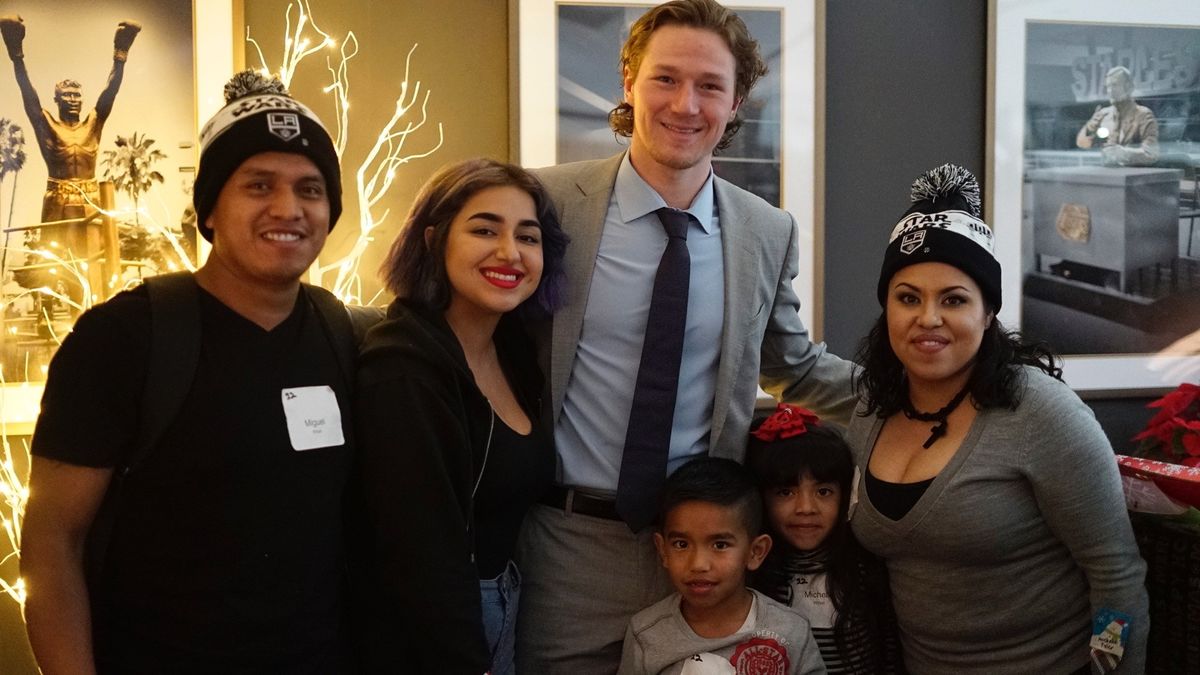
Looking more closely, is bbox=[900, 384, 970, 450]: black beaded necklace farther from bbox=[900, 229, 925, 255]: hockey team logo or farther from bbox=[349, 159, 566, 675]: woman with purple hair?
bbox=[349, 159, 566, 675]: woman with purple hair

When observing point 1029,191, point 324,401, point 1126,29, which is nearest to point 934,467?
point 324,401

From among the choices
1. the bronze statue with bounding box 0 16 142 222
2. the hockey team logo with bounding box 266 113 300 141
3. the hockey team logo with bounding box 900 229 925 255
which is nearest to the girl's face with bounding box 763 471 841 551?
the hockey team logo with bounding box 900 229 925 255

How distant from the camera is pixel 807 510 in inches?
82.0

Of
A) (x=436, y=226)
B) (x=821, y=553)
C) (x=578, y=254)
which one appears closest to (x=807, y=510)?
(x=821, y=553)

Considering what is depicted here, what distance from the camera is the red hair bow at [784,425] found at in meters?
2.13

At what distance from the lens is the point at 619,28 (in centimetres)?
300

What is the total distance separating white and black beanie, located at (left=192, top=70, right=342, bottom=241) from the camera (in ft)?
4.99

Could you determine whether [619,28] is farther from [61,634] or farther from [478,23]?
[61,634]

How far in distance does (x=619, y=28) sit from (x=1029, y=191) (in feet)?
4.84

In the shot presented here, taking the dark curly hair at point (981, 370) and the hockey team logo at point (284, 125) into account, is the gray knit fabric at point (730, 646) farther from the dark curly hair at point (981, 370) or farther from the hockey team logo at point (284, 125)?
the hockey team logo at point (284, 125)

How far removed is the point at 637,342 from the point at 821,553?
0.62 meters

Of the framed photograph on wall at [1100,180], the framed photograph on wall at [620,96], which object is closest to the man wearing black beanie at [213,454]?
the framed photograph on wall at [620,96]

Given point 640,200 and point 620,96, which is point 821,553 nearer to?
point 640,200

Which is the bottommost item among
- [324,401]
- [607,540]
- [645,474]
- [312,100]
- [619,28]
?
[607,540]
